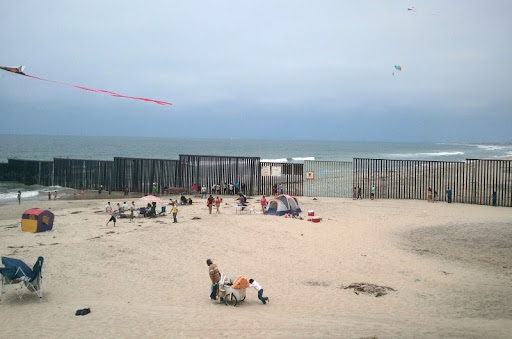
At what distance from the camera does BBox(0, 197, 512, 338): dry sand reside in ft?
27.2

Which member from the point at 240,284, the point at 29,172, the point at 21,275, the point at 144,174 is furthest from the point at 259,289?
the point at 29,172

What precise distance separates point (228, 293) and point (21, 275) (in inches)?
181

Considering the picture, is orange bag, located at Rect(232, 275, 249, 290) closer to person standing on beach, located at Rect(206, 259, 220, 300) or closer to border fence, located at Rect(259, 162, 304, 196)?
person standing on beach, located at Rect(206, 259, 220, 300)

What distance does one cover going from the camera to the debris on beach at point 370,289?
10.4 meters

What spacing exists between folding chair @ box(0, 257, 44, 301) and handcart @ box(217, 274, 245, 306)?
4.04 meters

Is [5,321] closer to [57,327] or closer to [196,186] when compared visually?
[57,327]

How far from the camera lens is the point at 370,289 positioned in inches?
418

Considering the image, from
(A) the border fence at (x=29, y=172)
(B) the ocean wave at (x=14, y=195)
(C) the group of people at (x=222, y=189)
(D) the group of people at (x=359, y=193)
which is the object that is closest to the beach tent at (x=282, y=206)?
(C) the group of people at (x=222, y=189)

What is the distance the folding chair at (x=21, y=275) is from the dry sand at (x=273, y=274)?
0.99ft

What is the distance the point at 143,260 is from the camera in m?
13.0

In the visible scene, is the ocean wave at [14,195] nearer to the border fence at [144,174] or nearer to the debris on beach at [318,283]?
the border fence at [144,174]

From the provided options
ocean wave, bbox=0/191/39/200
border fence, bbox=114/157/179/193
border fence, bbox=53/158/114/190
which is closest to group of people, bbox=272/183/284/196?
border fence, bbox=114/157/179/193

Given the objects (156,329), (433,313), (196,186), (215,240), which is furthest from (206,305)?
(196,186)

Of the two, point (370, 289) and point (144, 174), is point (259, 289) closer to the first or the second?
point (370, 289)
